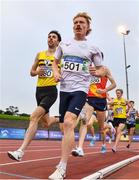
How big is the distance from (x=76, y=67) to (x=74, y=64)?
0.17 feet

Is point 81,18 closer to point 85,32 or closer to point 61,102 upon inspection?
point 85,32

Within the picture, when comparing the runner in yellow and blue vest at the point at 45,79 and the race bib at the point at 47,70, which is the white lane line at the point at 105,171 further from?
the race bib at the point at 47,70

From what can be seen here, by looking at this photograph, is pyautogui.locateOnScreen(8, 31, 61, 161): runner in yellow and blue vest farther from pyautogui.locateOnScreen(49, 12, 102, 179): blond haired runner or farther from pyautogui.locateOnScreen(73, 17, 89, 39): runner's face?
pyautogui.locateOnScreen(73, 17, 89, 39): runner's face

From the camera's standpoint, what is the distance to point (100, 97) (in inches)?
402

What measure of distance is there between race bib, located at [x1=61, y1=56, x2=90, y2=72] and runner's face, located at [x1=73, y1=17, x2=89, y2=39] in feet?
1.25

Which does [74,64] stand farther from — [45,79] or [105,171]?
[45,79]

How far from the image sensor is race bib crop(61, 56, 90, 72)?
576 cm

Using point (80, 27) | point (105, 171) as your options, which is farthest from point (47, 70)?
point (105, 171)

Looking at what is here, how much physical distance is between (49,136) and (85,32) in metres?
25.2


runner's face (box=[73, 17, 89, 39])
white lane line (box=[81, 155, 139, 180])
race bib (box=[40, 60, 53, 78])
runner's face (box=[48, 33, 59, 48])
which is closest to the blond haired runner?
runner's face (box=[73, 17, 89, 39])

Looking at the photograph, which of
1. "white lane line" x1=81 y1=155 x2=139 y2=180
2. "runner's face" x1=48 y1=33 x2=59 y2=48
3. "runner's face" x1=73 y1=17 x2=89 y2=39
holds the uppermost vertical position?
"runner's face" x1=48 y1=33 x2=59 y2=48

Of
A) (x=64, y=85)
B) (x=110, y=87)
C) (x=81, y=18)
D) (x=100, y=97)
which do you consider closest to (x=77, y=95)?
(x=64, y=85)

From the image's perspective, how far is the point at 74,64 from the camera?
5.77 m

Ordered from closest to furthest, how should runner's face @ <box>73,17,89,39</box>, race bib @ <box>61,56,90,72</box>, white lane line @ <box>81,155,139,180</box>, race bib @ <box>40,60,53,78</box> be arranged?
1. white lane line @ <box>81,155,139,180</box>
2. race bib @ <box>61,56,90,72</box>
3. runner's face @ <box>73,17,89,39</box>
4. race bib @ <box>40,60,53,78</box>
